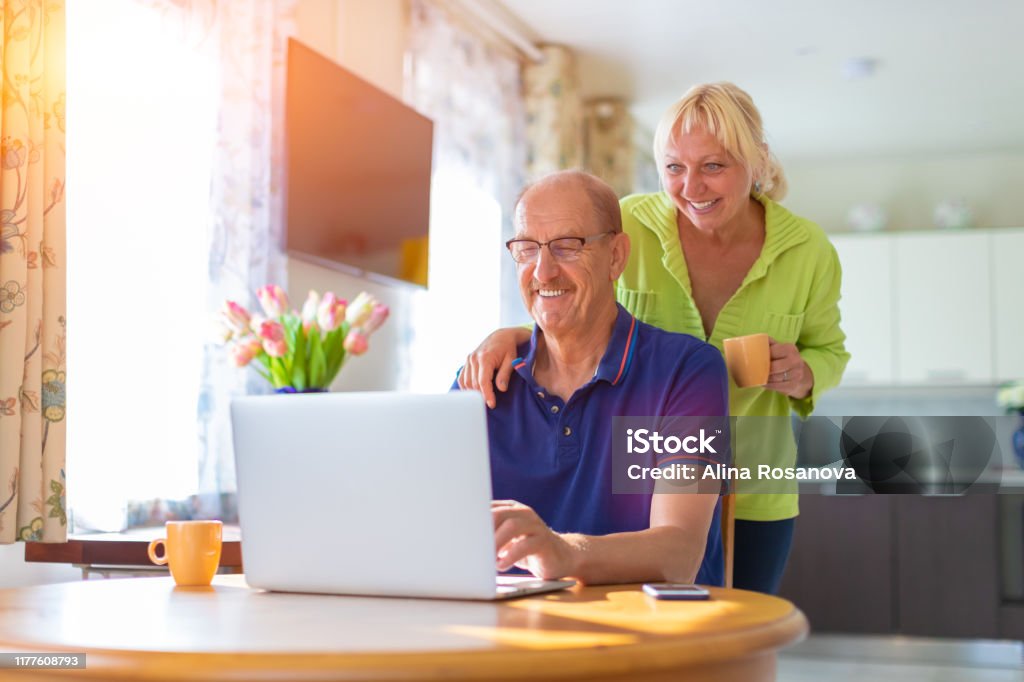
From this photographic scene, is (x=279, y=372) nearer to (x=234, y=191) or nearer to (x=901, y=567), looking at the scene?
(x=234, y=191)

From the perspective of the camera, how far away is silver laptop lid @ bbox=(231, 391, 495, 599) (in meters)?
1.11

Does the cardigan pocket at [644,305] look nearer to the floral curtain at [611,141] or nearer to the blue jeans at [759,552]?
the blue jeans at [759,552]

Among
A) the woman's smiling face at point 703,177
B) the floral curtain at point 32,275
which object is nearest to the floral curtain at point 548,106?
the floral curtain at point 32,275

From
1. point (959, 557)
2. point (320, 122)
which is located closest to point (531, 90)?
point (320, 122)

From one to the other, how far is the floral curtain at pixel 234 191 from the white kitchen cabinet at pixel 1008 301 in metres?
4.97

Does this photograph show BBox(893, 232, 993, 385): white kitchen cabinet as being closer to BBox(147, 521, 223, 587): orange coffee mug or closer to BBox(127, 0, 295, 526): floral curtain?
BBox(127, 0, 295, 526): floral curtain

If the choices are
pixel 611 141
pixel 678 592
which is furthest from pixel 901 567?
pixel 678 592

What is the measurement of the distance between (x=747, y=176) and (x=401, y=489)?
110 cm

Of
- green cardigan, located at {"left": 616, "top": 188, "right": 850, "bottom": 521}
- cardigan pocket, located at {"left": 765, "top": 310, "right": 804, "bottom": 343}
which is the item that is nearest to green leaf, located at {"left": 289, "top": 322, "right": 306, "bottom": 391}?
green cardigan, located at {"left": 616, "top": 188, "right": 850, "bottom": 521}

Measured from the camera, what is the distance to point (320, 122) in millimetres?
3500

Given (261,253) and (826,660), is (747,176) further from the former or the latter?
(826,660)

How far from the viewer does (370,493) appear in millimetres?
1154

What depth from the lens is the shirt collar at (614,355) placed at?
5.44 feet

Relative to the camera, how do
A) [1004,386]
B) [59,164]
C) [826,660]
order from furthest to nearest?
[1004,386] → [826,660] → [59,164]
